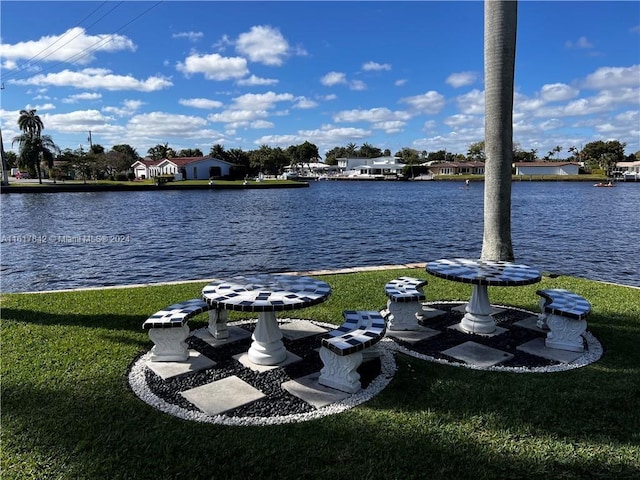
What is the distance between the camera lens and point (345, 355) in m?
3.79

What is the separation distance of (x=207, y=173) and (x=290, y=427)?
73558mm

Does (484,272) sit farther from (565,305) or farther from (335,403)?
(335,403)

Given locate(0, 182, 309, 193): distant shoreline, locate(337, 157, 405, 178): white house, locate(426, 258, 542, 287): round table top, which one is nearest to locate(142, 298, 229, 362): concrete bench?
locate(426, 258, 542, 287): round table top

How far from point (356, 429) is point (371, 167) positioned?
113724 mm

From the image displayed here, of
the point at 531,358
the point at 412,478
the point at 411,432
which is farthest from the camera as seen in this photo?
the point at 531,358

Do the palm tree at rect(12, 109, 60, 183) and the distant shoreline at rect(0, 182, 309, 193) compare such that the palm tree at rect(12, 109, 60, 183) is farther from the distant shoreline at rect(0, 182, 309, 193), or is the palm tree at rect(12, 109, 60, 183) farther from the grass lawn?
the grass lawn

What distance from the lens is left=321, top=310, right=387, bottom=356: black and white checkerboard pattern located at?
3.78 m

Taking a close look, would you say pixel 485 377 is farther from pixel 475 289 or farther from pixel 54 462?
pixel 54 462

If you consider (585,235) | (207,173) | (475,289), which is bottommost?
(585,235)

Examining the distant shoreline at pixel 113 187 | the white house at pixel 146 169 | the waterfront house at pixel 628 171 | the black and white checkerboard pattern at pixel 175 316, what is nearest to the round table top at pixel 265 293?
the black and white checkerboard pattern at pixel 175 316

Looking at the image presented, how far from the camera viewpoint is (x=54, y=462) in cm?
287

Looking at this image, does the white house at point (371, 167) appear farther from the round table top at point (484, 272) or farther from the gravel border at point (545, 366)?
the gravel border at point (545, 366)

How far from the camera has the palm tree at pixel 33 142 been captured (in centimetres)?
5422

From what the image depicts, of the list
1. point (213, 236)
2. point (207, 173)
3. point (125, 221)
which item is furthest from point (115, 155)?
point (213, 236)
